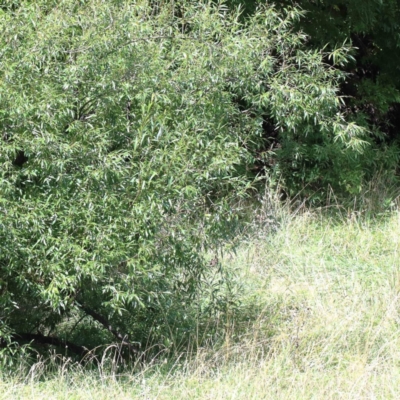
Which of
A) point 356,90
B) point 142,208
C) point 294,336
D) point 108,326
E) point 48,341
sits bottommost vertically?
point 48,341

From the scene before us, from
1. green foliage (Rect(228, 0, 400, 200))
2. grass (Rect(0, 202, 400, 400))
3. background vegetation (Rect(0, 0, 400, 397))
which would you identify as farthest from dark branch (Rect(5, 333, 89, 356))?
green foliage (Rect(228, 0, 400, 200))

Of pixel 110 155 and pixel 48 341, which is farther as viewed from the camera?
pixel 48 341

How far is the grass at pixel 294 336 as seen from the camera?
404 centimetres

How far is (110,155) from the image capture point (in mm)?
3910

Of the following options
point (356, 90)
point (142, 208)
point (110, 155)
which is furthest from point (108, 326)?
point (356, 90)

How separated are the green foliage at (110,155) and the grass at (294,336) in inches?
18.3

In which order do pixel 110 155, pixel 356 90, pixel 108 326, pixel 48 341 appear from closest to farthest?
pixel 110 155
pixel 108 326
pixel 48 341
pixel 356 90

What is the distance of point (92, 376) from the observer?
4.27 metres

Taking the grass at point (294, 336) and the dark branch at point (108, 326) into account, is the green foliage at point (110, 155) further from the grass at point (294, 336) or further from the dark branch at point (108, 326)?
the grass at point (294, 336)

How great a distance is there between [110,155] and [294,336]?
188 cm

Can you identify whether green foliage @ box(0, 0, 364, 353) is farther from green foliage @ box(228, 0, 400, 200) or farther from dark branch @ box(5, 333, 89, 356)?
green foliage @ box(228, 0, 400, 200)

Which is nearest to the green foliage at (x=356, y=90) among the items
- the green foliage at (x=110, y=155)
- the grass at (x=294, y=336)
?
the grass at (x=294, y=336)

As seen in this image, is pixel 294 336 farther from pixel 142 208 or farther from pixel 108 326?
pixel 142 208

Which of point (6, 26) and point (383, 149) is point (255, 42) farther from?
point (383, 149)
